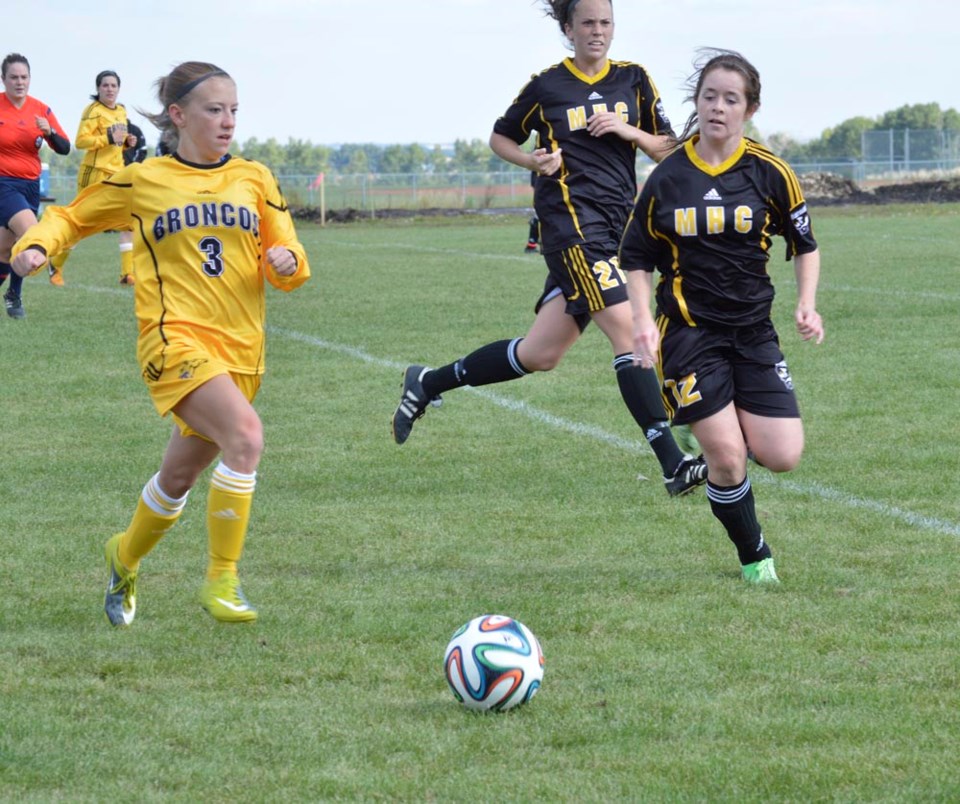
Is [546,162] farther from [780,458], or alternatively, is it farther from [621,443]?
[780,458]

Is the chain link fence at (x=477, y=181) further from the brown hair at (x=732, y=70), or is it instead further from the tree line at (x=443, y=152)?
the brown hair at (x=732, y=70)

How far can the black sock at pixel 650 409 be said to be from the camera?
6.87 m

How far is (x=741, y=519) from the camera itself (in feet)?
18.2

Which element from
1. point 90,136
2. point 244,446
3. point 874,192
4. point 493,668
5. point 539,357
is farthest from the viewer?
point 874,192

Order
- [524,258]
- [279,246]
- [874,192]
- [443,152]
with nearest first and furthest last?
[279,246]
[524,258]
[874,192]
[443,152]

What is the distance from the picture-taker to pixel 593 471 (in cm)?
767

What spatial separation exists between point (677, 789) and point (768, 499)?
349cm

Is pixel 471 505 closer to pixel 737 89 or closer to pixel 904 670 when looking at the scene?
pixel 737 89

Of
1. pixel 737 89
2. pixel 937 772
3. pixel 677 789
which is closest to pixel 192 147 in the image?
pixel 737 89

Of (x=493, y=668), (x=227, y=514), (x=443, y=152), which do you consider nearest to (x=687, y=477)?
(x=227, y=514)

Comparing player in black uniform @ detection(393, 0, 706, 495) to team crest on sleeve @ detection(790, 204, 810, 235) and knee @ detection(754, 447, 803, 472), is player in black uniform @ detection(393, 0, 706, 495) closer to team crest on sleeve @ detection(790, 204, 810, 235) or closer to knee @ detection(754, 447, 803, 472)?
knee @ detection(754, 447, 803, 472)

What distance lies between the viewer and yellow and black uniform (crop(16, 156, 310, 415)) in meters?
5.16

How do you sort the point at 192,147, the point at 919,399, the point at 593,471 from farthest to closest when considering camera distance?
the point at 919,399, the point at 593,471, the point at 192,147

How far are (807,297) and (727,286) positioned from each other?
0.30 meters
